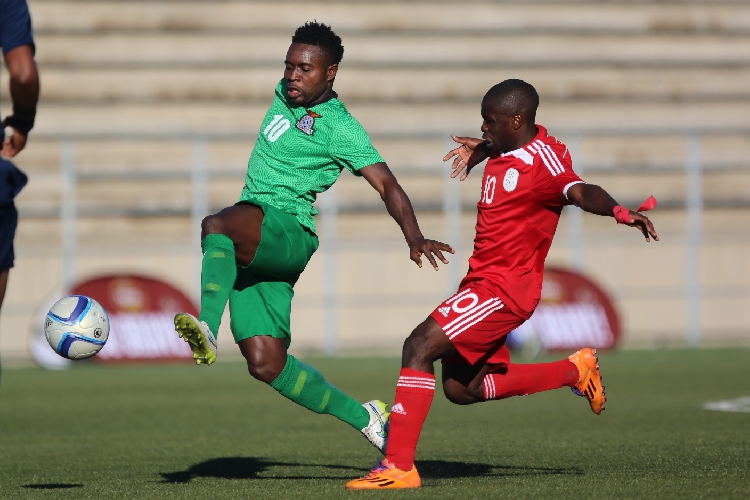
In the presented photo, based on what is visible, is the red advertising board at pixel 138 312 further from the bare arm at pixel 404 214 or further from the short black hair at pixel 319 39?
the bare arm at pixel 404 214

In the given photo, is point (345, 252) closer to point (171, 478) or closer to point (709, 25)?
→ point (709, 25)

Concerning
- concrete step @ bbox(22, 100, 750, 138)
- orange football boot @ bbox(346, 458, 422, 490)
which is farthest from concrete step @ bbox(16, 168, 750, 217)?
orange football boot @ bbox(346, 458, 422, 490)

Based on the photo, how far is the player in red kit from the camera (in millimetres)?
5195

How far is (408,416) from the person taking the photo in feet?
17.1

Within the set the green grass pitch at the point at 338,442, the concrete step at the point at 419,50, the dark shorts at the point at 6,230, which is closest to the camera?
the dark shorts at the point at 6,230

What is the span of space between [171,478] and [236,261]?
1050 millimetres

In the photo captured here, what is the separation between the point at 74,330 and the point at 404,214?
1.52 metres

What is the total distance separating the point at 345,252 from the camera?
16625 millimetres

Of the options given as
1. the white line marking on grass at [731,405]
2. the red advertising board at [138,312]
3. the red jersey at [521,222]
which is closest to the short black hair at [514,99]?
the red jersey at [521,222]

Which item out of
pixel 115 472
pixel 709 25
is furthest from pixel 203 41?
pixel 115 472

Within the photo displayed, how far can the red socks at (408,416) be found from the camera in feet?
17.0

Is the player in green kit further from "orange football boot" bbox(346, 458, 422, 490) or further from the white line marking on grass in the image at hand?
the white line marking on grass

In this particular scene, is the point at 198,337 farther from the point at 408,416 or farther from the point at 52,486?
the point at 52,486

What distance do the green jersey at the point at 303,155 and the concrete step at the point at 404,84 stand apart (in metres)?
12.4
